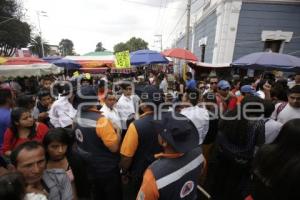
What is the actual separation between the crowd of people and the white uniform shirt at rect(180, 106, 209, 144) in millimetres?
16

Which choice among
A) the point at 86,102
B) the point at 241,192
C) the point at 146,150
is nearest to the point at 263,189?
the point at 146,150

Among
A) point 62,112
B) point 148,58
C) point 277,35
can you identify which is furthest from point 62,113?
point 277,35

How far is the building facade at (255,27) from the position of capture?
9.74m

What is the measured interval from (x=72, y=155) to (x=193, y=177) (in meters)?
1.27

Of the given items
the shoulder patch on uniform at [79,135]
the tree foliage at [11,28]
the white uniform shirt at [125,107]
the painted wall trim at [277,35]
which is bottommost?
the white uniform shirt at [125,107]

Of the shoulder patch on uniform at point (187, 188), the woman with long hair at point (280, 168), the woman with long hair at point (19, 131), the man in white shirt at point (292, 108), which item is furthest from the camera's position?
the man in white shirt at point (292, 108)

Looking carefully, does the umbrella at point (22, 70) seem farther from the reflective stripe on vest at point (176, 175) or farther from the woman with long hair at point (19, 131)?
the reflective stripe on vest at point (176, 175)

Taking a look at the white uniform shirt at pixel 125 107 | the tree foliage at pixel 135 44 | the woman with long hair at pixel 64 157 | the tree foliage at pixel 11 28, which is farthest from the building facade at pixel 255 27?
the tree foliage at pixel 135 44

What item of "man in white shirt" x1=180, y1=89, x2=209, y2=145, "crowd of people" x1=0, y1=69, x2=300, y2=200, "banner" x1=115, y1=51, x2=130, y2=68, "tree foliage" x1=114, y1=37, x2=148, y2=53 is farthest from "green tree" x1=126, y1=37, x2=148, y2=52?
"man in white shirt" x1=180, y1=89, x2=209, y2=145

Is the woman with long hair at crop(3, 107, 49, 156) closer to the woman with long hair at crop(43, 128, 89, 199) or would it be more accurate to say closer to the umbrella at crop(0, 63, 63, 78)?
the woman with long hair at crop(43, 128, 89, 199)

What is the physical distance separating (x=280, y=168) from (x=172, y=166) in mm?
742

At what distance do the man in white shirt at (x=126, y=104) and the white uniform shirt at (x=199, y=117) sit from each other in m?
1.49

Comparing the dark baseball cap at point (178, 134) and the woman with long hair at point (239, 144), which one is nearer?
the dark baseball cap at point (178, 134)

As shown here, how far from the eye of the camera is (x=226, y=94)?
5176mm
